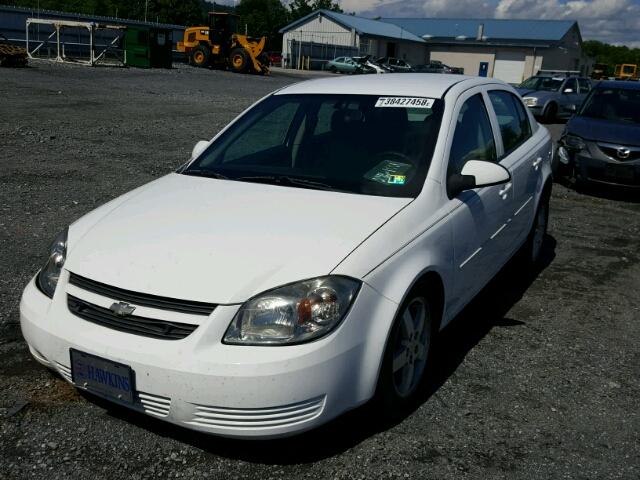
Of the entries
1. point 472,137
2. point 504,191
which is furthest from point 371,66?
point 472,137

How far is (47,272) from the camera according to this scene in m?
3.16

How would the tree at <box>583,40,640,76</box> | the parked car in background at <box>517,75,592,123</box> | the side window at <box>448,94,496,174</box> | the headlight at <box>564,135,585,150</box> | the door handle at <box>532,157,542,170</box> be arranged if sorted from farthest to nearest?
the tree at <box>583,40,640,76</box> < the parked car in background at <box>517,75,592,123</box> < the headlight at <box>564,135,585,150</box> < the door handle at <box>532,157,542,170</box> < the side window at <box>448,94,496,174</box>

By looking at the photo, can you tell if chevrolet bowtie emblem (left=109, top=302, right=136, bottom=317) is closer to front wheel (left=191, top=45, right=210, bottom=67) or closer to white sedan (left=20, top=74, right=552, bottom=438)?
white sedan (left=20, top=74, right=552, bottom=438)

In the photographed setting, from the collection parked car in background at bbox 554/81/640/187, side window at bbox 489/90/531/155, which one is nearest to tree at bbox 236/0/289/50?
parked car in background at bbox 554/81/640/187

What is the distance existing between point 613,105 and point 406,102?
7.34m

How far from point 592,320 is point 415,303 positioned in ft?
7.25

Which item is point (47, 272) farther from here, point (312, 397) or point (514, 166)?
point (514, 166)

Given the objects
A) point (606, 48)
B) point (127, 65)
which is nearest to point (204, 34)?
point (127, 65)

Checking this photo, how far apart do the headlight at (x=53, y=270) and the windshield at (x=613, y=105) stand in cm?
879

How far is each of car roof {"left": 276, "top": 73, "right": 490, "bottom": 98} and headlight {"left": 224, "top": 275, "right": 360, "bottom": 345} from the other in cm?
181

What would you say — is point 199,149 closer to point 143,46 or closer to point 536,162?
point 536,162

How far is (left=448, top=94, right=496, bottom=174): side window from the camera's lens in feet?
12.5

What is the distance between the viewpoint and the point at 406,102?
392 cm

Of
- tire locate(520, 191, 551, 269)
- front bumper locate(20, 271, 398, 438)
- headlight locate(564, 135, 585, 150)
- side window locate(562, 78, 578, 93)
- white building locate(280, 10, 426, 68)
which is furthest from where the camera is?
white building locate(280, 10, 426, 68)
